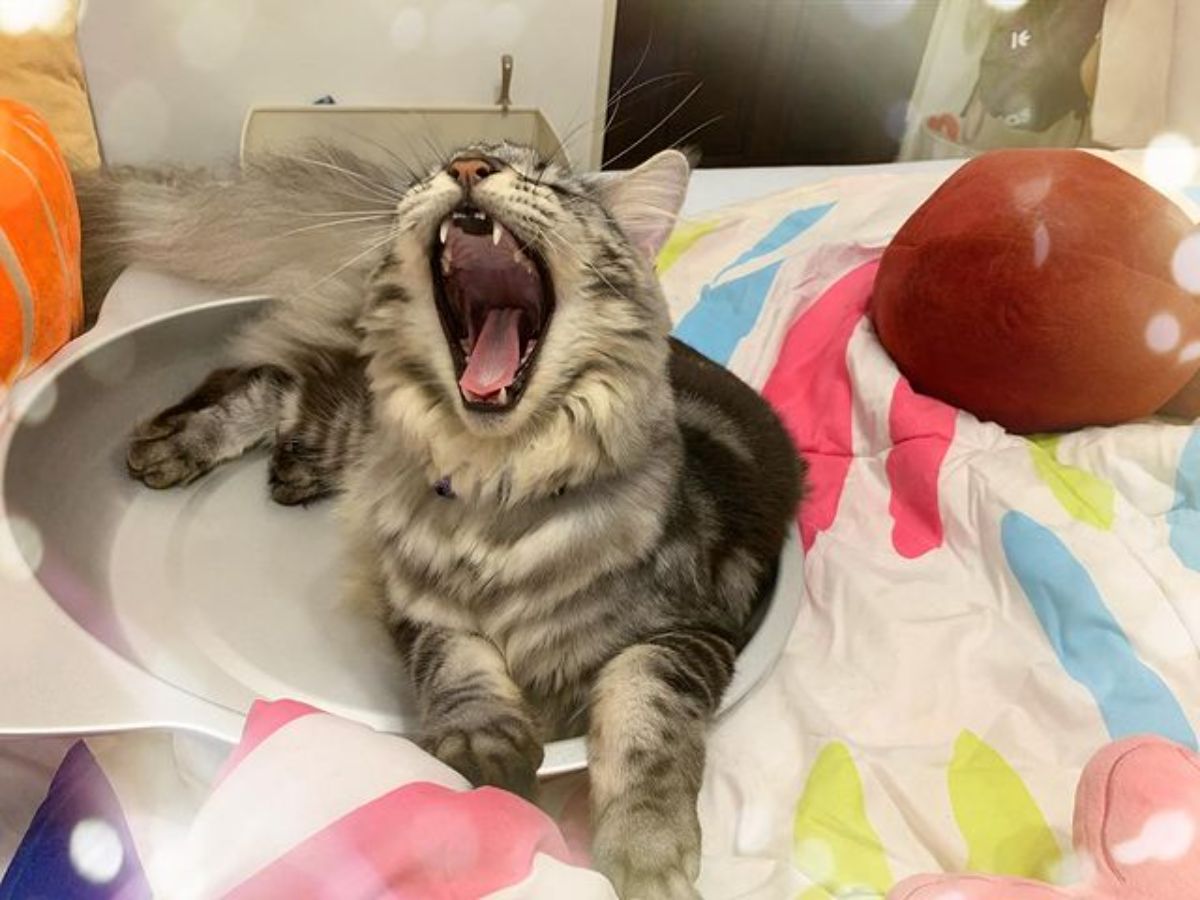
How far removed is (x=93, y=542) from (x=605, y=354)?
0.85 m

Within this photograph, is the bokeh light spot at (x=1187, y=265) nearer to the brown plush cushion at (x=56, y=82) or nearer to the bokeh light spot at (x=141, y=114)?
the brown plush cushion at (x=56, y=82)

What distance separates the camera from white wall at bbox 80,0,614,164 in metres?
2.38

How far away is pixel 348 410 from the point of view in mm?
1656

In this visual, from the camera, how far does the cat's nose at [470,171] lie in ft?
3.63

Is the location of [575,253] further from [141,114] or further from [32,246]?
[141,114]

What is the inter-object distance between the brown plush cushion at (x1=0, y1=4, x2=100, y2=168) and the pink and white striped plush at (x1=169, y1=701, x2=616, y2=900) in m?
1.60

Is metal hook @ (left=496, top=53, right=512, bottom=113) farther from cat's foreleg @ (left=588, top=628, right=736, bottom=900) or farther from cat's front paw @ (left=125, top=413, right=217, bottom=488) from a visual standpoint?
cat's foreleg @ (left=588, top=628, right=736, bottom=900)

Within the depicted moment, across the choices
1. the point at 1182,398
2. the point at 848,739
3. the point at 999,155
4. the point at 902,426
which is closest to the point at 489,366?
the point at 848,739

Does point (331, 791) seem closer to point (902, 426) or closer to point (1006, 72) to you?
point (902, 426)

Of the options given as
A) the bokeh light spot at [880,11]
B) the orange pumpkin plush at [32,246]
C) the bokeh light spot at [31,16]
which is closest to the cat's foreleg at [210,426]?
the orange pumpkin plush at [32,246]

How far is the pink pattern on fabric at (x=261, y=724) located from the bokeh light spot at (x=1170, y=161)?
148 centimetres

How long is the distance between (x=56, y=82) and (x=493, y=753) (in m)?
1.67

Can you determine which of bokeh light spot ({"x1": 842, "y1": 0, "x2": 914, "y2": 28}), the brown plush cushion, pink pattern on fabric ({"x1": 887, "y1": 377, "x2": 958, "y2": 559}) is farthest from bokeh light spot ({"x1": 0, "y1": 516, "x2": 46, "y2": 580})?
bokeh light spot ({"x1": 842, "y1": 0, "x2": 914, "y2": 28})

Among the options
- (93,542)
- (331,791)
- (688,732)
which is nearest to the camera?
(331,791)
